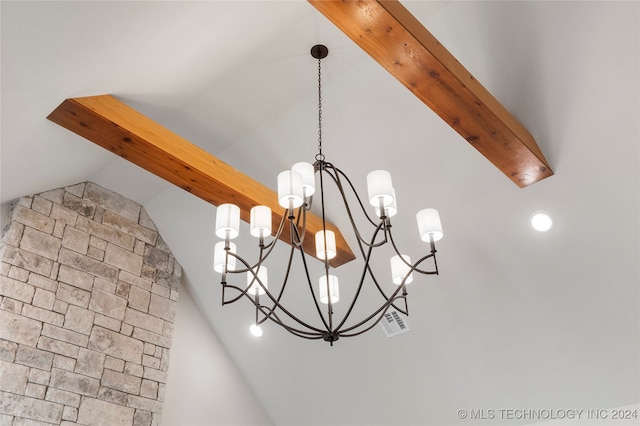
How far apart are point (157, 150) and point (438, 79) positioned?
164 cm

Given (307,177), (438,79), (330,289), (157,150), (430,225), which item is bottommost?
(330,289)

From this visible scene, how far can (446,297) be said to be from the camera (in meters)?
4.01

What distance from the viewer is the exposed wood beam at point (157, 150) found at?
3.07 meters

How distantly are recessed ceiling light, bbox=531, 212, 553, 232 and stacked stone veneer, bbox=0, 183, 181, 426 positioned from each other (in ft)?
9.88

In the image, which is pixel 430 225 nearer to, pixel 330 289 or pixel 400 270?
pixel 400 270

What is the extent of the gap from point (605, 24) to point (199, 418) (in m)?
4.18

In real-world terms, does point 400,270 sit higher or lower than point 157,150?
lower

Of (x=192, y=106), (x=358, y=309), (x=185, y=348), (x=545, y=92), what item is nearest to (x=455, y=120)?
(x=545, y=92)

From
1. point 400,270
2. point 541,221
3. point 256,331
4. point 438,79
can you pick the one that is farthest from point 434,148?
point 256,331

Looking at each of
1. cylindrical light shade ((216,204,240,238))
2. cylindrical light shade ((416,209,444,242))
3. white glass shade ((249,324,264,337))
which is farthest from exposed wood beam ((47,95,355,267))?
white glass shade ((249,324,264,337))

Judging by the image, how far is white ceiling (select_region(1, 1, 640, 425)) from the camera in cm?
276

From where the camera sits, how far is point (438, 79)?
2.60 meters

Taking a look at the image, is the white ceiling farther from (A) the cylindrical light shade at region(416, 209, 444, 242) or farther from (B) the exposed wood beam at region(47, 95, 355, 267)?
(A) the cylindrical light shade at region(416, 209, 444, 242)

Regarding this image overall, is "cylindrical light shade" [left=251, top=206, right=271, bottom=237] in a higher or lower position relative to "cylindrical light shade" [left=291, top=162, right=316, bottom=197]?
lower
